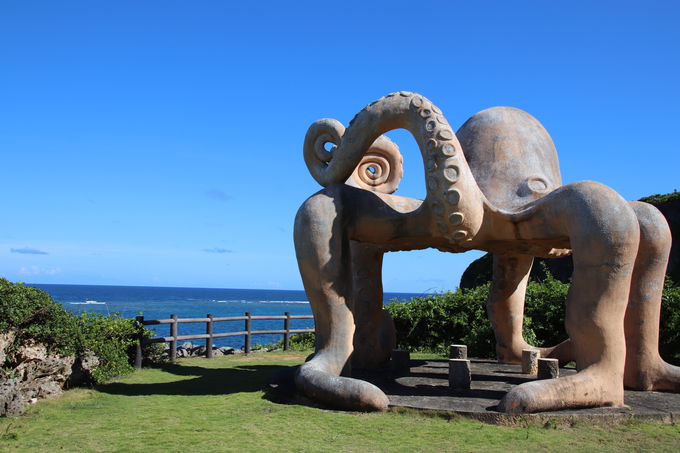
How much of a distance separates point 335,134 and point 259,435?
4.16 m

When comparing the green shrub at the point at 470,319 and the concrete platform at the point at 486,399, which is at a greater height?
the green shrub at the point at 470,319

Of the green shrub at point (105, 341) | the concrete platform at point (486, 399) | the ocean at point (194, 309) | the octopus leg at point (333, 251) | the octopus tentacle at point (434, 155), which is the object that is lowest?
the ocean at point (194, 309)

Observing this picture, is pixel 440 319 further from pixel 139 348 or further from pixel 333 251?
pixel 333 251

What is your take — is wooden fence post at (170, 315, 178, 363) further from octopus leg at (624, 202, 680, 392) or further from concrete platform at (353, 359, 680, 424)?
octopus leg at (624, 202, 680, 392)

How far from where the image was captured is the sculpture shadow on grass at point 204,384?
800 centimetres

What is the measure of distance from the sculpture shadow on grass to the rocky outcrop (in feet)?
2.37

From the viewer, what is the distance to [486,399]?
22.1 ft

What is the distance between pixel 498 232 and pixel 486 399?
1.80 meters

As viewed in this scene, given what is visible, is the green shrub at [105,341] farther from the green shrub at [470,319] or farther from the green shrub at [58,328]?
the green shrub at [470,319]

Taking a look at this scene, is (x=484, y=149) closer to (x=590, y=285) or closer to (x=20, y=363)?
(x=590, y=285)

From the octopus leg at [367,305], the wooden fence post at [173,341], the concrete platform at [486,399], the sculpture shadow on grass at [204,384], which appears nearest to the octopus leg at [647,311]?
the concrete platform at [486,399]

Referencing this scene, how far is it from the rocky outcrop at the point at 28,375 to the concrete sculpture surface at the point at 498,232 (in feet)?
9.27

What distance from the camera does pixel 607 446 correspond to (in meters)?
5.13

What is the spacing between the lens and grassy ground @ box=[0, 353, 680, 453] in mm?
5152
